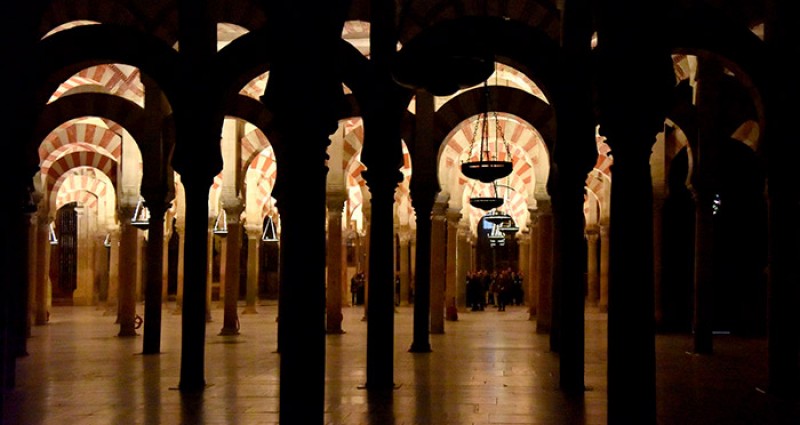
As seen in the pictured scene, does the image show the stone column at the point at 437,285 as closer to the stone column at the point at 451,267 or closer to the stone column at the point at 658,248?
the stone column at the point at 451,267

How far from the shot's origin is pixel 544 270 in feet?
39.2

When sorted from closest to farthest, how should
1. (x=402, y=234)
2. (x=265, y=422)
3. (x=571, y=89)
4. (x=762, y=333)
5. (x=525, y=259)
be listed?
(x=265, y=422) → (x=571, y=89) → (x=762, y=333) → (x=402, y=234) → (x=525, y=259)

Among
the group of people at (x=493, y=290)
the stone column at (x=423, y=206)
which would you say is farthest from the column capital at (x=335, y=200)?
the group of people at (x=493, y=290)

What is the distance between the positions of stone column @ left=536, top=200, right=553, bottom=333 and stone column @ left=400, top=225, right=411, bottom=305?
22.2 ft

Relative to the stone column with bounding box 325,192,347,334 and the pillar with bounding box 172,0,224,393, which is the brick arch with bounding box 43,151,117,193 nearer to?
the stone column with bounding box 325,192,347,334

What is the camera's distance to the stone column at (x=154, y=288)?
9594 mm

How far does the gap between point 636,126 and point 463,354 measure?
5332 millimetres

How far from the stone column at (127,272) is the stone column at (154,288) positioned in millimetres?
2163

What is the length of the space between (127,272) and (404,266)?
955 centimetres

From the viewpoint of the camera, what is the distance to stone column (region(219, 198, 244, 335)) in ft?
41.3

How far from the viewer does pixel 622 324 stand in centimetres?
464

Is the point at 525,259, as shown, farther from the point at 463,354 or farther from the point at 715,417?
the point at 715,417

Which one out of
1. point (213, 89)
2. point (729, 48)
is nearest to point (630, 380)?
point (729, 48)

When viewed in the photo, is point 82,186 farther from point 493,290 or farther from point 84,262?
point 493,290
